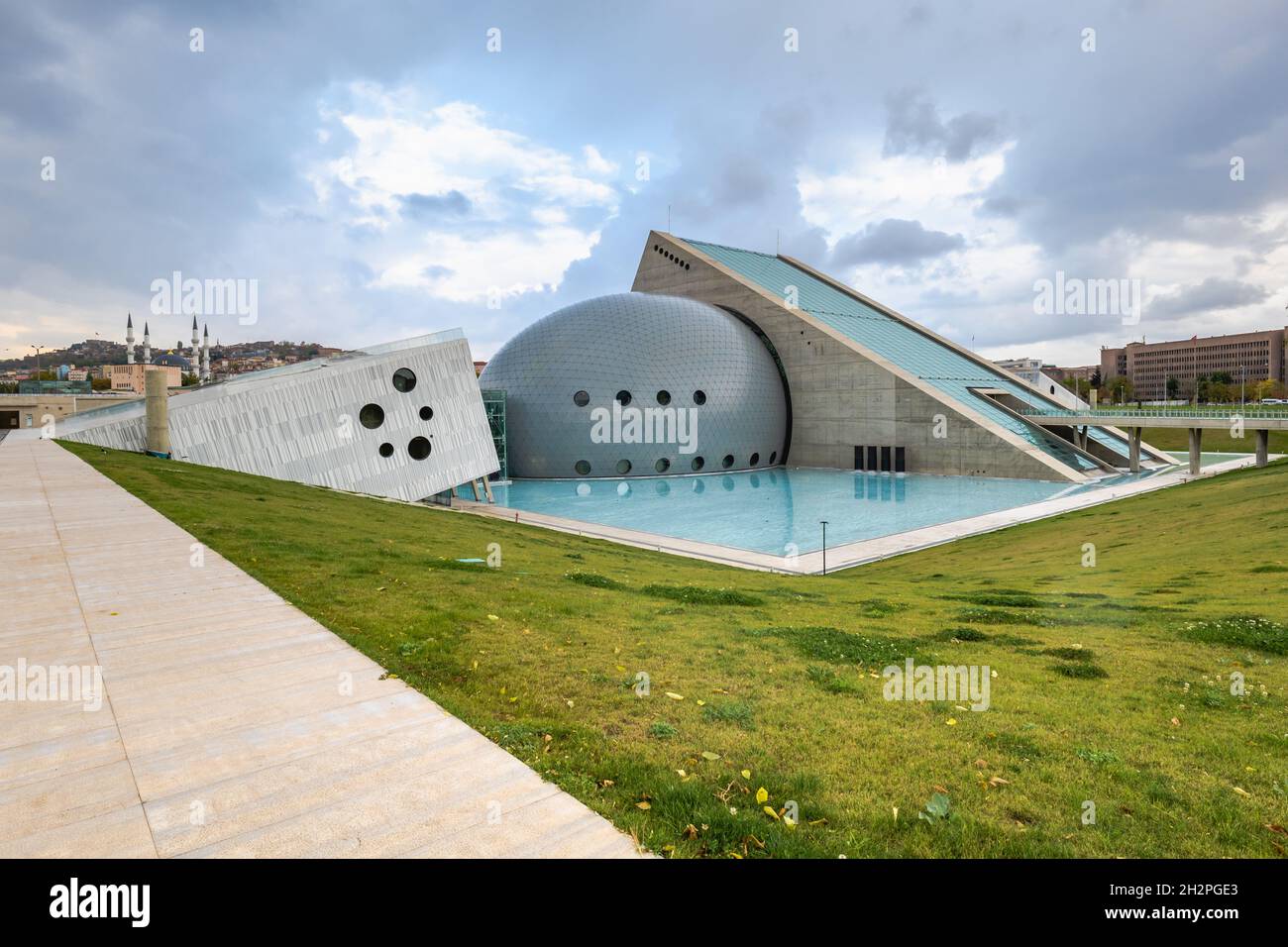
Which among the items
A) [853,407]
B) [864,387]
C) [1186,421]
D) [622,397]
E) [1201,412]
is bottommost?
[1186,421]

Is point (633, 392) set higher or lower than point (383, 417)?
higher

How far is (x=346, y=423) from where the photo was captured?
32625 mm

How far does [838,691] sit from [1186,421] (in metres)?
50.6

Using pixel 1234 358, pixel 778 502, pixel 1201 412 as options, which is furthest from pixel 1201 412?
pixel 1234 358

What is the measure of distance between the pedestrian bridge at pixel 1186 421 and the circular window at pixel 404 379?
46.7 m

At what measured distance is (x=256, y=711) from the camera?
593cm

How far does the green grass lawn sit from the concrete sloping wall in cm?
3682

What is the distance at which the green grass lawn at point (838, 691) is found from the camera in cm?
495

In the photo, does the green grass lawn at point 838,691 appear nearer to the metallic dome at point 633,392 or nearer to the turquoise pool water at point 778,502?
the turquoise pool water at point 778,502

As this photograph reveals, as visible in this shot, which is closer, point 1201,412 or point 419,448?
point 419,448

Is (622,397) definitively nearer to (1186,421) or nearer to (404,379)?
(404,379)

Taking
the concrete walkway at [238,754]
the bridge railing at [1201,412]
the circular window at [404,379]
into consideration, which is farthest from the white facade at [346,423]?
the bridge railing at [1201,412]

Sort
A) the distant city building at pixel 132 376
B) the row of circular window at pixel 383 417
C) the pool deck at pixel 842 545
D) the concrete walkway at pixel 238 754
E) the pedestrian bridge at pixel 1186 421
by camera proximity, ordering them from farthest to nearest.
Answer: the distant city building at pixel 132 376, the pedestrian bridge at pixel 1186 421, the row of circular window at pixel 383 417, the pool deck at pixel 842 545, the concrete walkway at pixel 238 754
